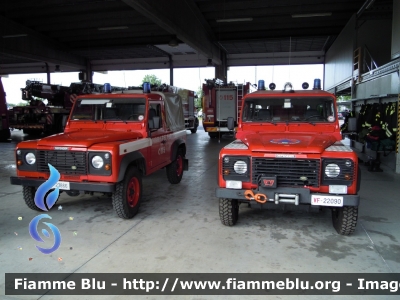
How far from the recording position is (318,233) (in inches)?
167

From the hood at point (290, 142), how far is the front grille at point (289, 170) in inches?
4.9

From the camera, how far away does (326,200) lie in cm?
368

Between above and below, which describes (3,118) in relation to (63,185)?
above

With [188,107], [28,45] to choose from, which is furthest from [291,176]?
[28,45]

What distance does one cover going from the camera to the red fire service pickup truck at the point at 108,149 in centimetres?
440

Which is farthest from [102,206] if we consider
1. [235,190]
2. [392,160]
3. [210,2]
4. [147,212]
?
[210,2]

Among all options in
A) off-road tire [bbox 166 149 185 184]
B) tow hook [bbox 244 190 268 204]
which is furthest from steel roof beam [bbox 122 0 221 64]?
tow hook [bbox 244 190 268 204]

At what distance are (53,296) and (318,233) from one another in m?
3.09

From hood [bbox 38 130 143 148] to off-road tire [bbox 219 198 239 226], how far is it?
1.81m

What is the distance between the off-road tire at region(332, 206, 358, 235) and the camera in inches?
Result: 156

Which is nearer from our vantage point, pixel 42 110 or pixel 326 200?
pixel 326 200

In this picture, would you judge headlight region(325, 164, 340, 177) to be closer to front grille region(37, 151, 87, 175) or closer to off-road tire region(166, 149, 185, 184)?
front grille region(37, 151, 87, 175)

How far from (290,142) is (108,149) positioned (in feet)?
7.55

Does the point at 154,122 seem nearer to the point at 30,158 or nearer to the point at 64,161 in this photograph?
the point at 64,161
